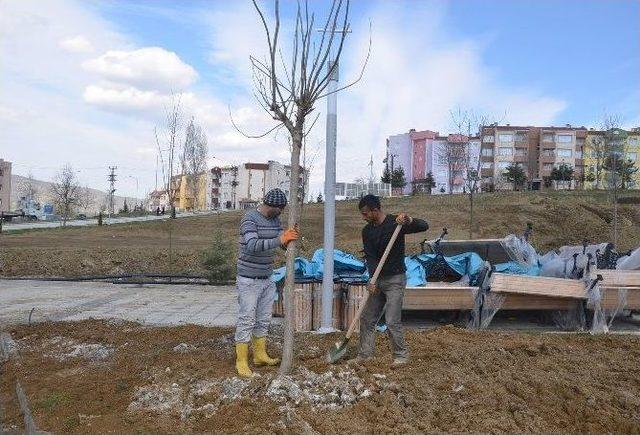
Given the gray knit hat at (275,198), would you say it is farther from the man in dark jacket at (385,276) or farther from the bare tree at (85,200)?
the bare tree at (85,200)

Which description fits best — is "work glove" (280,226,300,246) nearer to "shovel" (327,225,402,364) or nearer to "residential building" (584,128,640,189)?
"shovel" (327,225,402,364)

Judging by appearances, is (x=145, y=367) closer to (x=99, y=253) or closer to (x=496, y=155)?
(x=99, y=253)

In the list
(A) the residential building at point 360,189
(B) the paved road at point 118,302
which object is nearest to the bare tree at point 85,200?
(A) the residential building at point 360,189

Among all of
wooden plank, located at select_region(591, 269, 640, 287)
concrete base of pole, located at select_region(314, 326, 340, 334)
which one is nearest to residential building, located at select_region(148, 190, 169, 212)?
concrete base of pole, located at select_region(314, 326, 340, 334)

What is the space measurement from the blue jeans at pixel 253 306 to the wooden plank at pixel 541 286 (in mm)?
3417

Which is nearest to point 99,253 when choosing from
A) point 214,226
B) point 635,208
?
point 214,226

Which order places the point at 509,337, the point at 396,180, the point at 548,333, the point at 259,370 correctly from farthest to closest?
the point at 396,180 < the point at 548,333 < the point at 509,337 < the point at 259,370

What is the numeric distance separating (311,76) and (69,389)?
3295 millimetres

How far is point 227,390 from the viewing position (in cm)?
440

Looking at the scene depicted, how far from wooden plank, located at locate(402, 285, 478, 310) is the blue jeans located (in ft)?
9.10

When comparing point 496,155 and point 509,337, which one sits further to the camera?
point 496,155

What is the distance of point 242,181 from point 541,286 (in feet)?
331

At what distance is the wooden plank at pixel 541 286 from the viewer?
24.5ft

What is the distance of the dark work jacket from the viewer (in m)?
5.35
